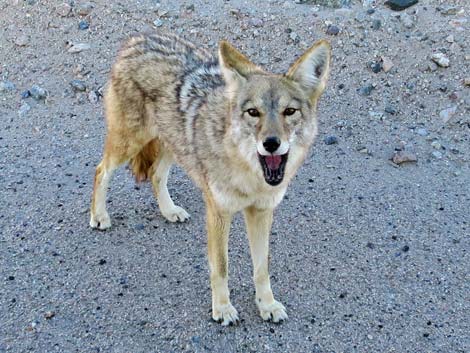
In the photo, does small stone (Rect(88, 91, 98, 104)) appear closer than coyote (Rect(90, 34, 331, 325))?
No

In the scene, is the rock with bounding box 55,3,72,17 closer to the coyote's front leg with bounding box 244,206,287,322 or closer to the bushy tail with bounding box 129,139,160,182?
the bushy tail with bounding box 129,139,160,182

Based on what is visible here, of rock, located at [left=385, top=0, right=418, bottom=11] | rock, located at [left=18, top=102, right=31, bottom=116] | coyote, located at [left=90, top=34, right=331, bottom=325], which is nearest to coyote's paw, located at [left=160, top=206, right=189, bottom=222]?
coyote, located at [left=90, top=34, right=331, bottom=325]

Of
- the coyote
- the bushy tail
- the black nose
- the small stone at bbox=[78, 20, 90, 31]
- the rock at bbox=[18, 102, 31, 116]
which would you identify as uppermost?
the black nose

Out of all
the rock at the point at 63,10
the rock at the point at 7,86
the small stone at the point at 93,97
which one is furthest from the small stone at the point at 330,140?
the rock at the point at 63,10

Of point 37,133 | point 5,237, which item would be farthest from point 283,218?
point 37,133

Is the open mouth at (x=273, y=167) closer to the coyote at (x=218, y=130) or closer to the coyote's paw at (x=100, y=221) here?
the coyote at (x=218, y=130)

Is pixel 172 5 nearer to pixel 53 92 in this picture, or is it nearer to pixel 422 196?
pixel 53 92

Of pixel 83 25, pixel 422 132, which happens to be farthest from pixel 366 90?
pixel 83 25

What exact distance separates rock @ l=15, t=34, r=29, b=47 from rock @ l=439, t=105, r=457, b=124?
5234 millimetres

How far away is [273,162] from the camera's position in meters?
4.50

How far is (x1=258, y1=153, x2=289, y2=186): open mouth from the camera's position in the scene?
4.50 m

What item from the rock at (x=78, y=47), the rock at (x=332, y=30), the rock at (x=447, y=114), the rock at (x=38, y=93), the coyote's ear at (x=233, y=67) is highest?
the coyote's ear at (x=233, y=67)

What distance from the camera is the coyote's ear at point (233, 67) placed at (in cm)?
466

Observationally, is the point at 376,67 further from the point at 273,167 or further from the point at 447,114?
the point at 273,167
